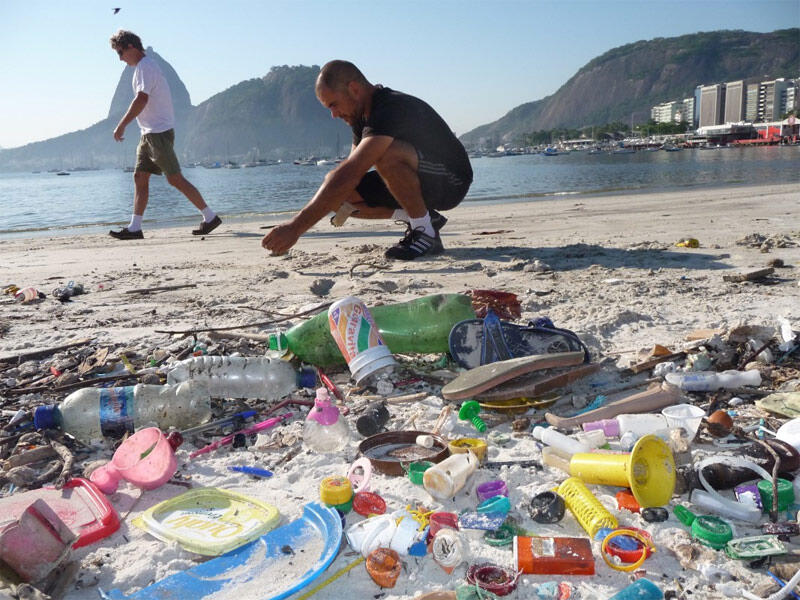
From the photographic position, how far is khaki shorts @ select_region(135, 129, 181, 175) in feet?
22.8

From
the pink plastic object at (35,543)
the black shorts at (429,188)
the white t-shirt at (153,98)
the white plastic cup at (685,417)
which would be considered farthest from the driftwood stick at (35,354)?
the white t-shirt at (153,98)

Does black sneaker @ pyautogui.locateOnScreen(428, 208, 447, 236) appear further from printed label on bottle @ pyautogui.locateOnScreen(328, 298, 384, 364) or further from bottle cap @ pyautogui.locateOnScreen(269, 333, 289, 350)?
printed label on bottle @ pyautogui.locateOnScreen(328, 298, 384, 364)

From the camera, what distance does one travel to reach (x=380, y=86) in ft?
16.1

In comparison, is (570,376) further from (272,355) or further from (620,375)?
(272,355)

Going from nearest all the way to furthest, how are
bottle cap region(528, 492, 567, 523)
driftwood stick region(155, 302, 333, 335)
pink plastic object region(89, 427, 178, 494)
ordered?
bottle cap region(528, 492, 567, 523) < pink plastic object region(89, 427, 178, 494) < driftwood stick region(155, 302, 333, 335)

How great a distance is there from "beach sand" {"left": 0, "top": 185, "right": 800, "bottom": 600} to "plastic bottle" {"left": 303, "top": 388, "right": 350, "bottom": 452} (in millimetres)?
69

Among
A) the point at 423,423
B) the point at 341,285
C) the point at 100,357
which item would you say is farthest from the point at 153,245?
the point at 423,423

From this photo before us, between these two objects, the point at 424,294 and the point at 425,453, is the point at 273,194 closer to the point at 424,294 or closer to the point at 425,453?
the point at 424,294

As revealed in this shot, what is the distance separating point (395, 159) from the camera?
4883 millimetres

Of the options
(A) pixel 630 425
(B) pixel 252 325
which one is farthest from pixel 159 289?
(A) pixel 630 425

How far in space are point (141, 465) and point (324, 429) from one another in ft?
2.19

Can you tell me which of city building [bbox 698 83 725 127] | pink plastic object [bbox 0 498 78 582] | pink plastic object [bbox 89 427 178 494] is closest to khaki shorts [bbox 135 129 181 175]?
pink plastic object [bbox 89 427 178 494]

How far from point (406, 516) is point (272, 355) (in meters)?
1.59

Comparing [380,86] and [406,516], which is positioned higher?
[380,86]
